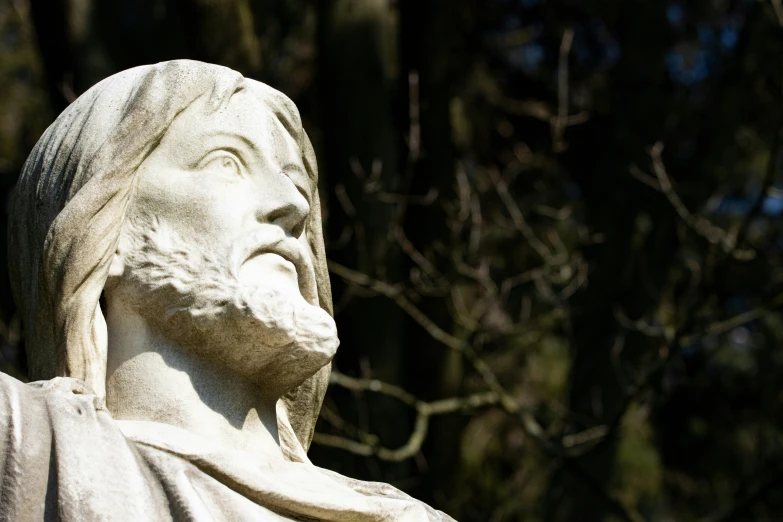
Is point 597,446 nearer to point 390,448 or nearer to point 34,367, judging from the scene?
point 390,448

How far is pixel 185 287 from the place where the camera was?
382cm

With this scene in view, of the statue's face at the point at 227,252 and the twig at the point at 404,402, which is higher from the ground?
the statue's face at the point at 227,252

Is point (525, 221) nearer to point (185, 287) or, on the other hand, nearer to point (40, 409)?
point (185, 287)

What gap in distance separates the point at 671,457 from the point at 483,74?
11.6 ft

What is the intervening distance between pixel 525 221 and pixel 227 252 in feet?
24.5

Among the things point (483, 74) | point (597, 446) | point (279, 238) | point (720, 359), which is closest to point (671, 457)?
point (720, 359)

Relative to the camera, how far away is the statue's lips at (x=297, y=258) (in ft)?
13.0

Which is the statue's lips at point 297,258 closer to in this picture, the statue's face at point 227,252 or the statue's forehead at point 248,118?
the statue's face at point 227,252

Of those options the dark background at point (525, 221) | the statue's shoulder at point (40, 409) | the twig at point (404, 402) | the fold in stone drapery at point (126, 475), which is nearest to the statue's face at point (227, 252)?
the fold in stone drapery at point (126, 475)

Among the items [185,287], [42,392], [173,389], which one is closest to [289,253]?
[185,287]

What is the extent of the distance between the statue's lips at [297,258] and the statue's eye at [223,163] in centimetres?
22

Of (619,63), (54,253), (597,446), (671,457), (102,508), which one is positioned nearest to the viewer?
(102,508)

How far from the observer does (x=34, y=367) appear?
13.0 feet

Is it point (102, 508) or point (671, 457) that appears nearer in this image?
point (102, 508)
